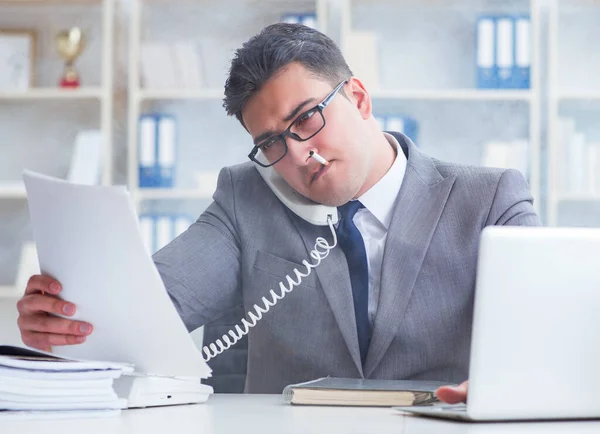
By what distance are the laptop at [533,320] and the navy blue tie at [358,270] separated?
2.28 feet

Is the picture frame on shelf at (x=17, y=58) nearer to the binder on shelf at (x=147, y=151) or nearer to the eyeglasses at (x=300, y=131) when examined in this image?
the binder on shelf at (x=147, y=151)

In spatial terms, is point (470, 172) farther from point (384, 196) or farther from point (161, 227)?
point (161, 227)

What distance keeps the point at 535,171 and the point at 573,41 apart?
73cm

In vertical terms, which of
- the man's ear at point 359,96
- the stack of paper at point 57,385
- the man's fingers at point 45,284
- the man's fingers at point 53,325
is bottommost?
the stack of paper at point 57,385

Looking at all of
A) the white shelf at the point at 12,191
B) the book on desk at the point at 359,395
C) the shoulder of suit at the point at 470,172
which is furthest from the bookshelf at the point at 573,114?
the book on desk at the point at 359,395

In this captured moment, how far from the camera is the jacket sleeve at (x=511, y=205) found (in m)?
1.62

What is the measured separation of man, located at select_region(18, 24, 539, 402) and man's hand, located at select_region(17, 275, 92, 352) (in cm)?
41

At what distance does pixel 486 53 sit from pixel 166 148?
4.49 ft

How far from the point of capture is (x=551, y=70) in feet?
11.3

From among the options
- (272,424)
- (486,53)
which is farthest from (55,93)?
(272,424)

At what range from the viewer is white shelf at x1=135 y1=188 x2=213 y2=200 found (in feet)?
11.4

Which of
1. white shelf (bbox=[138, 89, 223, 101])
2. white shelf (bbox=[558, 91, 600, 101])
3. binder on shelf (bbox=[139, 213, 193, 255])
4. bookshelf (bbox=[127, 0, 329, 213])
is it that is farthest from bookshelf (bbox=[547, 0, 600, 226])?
binder on shelf (bbox=[139, 213, 193, 255])

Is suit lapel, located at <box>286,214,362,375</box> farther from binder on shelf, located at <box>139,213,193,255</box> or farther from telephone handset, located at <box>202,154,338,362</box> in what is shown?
binder on shelf, located at <box>139,213,193,255</box>

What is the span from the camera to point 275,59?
5.27 ft
